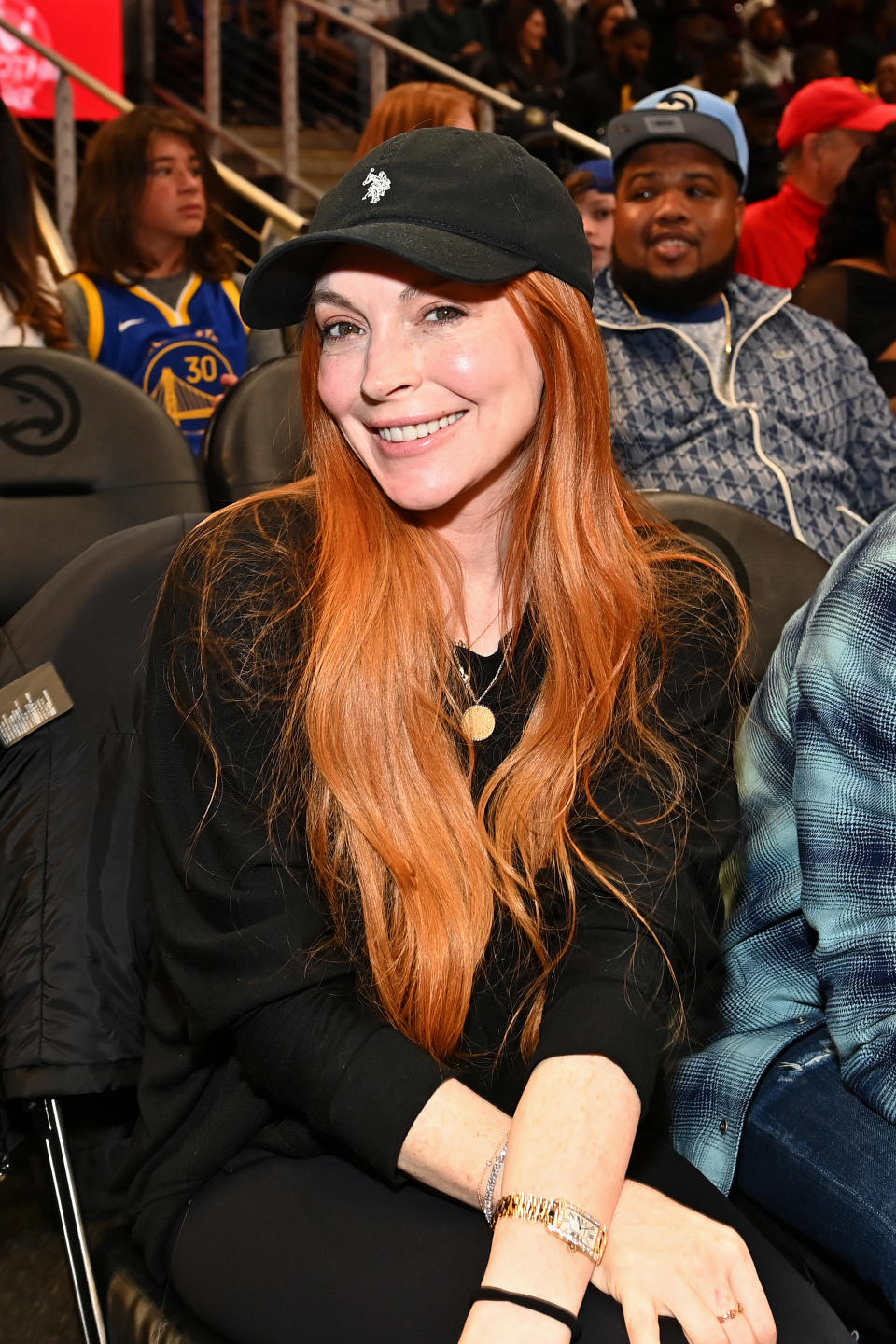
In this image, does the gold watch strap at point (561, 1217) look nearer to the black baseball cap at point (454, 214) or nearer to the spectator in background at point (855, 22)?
the black baseball cap at point (454, 214)

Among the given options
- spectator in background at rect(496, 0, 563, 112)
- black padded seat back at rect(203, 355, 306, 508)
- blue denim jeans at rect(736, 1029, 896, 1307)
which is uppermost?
spectator in background at rect(496, 0, 563, 112)

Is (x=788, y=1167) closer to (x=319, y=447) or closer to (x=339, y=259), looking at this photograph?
(x=319, y=447)

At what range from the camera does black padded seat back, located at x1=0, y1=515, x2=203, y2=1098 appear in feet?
4.47

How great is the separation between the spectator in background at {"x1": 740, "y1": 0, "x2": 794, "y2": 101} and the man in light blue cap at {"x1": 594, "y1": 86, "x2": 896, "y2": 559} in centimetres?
600

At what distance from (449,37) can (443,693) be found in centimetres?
674

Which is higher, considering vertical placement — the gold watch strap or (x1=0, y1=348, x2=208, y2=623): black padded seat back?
(x1=0, y1=348, x2=208, y2=623): black padded seat back

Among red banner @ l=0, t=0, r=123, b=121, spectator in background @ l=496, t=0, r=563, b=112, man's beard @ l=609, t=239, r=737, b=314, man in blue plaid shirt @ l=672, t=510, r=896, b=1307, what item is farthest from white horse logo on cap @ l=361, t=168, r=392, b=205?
spectator in background @ l=496, t=0, r=563, b=112

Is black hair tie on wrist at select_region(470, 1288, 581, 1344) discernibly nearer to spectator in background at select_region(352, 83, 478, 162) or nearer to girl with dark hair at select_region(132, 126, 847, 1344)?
girl with dark hair at select_region(132, 126, 847, 1344)

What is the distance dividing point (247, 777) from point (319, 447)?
351mm

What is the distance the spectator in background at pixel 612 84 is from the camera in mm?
7062

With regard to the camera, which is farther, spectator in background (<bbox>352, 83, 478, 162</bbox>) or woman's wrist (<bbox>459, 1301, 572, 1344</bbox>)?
spectator in background (<bbox>352, 83, 478, 162</bbox>)

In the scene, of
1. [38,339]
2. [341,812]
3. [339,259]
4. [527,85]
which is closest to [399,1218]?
[341,812]

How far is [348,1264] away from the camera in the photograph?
1113 mm

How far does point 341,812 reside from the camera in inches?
48.9
